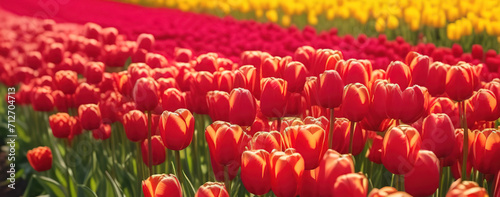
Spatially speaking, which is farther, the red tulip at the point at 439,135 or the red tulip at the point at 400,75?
the red tulip at the point at 400,75

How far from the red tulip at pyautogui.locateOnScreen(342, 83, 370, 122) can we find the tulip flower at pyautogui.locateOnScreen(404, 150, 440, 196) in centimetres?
29

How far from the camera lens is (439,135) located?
1.28 meters

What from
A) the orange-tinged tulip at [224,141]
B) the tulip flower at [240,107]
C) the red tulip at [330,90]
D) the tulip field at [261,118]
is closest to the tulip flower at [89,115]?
the tulip field at [261,118]

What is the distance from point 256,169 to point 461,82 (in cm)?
69

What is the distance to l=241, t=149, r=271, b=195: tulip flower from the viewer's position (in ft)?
3.85

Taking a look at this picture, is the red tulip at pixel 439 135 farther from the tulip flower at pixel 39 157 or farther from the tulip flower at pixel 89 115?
the tulip flower at pixel 39 157

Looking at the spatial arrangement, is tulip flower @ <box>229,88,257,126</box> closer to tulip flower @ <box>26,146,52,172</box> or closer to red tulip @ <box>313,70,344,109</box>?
red tulip @ <box>313,70,344,109</box>

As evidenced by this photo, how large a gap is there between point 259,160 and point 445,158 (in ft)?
1.81

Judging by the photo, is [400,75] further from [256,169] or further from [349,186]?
[349,186]

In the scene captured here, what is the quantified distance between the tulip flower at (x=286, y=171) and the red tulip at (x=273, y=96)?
438 mm

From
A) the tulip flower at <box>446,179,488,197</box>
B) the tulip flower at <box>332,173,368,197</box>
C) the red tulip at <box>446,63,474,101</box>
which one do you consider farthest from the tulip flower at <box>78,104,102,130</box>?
the tulip flower at <box>446,179,488,197</box>

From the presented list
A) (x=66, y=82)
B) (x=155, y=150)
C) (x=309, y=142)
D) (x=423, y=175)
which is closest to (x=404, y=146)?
(x=423, y=175)

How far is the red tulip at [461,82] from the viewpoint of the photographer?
5.02 ft

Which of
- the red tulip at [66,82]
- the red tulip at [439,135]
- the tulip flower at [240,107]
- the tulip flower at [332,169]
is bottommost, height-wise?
the tulip flower at [332,169]
